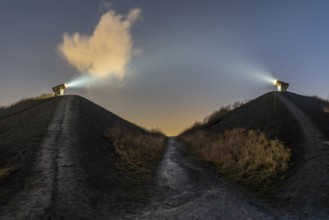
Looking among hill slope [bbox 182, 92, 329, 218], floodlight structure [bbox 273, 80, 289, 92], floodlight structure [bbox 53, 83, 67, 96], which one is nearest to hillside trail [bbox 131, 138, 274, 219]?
hill slope [bbox 182, 92, 329, 218]

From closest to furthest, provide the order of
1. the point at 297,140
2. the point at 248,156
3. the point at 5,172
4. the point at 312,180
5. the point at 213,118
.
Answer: the point at 312,180
the point at 5,172
the point at 248,156
the point at 297,140
the point at 213,118

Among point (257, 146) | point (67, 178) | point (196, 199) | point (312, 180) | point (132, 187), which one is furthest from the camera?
point (257, 146)

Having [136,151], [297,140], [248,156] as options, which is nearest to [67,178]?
[136,151]

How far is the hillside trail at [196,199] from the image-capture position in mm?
15062

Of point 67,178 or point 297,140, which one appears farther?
point 297,140

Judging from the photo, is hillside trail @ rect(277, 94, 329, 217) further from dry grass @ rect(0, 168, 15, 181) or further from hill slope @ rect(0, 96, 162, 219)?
dry grass @ rect(0, 168, 15, 181)

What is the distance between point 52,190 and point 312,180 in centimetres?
1137

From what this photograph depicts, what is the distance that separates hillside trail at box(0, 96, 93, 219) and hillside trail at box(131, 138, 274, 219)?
273cm

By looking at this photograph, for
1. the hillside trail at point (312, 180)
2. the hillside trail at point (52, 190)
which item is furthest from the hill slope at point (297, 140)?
the hillside trail at point (52, 190)

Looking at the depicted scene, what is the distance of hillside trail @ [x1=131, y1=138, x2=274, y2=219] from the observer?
49.4 ft

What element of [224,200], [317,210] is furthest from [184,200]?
[317,210]

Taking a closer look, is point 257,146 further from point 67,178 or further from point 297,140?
point 67,178

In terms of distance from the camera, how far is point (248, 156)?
2228 centimetres

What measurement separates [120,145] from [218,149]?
21.6ft
